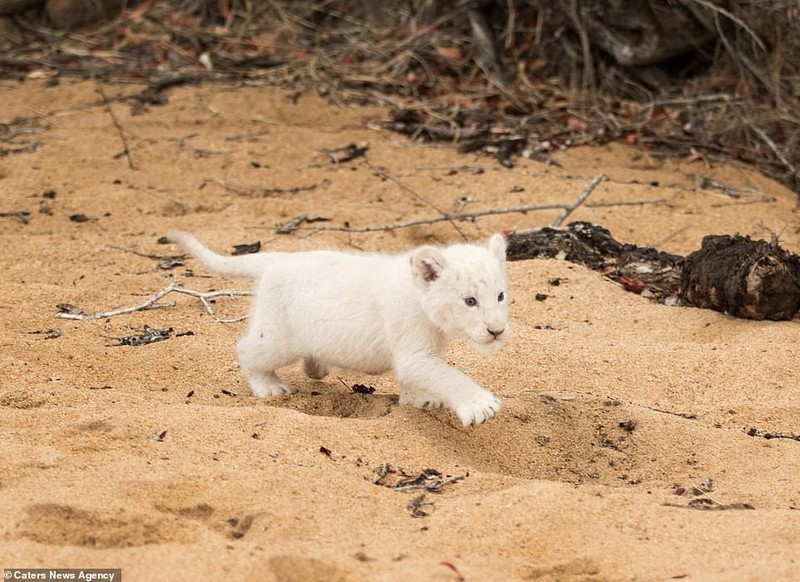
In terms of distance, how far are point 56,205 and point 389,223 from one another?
237 centimetres

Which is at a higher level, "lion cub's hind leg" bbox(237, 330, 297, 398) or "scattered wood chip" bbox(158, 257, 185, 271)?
"lion cub's hind leg" bbox(237, 330, 297, 398)

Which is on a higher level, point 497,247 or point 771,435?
point 497,247

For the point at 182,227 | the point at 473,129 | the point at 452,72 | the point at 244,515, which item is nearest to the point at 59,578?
the point at 244,515

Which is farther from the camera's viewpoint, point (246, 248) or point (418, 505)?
point (246, 248)

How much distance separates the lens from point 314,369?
5.43 meters

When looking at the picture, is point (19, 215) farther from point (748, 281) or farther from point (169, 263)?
point (748, 281)

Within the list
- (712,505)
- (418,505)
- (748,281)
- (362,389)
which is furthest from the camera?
(748,281)

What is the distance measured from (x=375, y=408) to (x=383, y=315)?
1.36 feet

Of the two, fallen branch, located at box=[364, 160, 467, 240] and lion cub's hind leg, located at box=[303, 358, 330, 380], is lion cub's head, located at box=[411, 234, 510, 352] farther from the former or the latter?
fallen branch, located at box=[364, 160, 467, 240]

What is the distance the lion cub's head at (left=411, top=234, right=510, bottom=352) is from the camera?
14.7 feet

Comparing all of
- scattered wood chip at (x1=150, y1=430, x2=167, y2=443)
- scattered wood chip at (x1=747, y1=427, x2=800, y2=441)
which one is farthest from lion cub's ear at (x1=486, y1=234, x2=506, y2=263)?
scattered wood chip at (x1=150, y1=430, x2=167, y2=443)

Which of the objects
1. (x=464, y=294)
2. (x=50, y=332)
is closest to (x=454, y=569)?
(x=464, y=294)

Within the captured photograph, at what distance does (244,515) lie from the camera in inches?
144

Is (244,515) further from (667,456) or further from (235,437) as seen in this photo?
(667,456)
